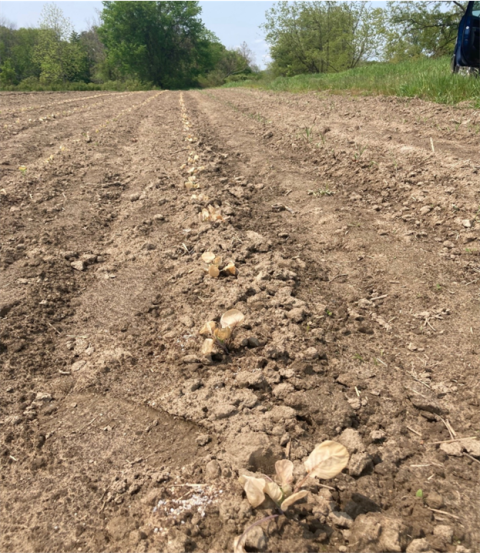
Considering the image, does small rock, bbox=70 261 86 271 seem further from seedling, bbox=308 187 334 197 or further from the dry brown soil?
seedling, bbox=308 187 334 197

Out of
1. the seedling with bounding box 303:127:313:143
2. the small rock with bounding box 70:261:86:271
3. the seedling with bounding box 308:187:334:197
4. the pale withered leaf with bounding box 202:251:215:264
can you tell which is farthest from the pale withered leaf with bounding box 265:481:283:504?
the seedling with bounding box 303:127:313:143

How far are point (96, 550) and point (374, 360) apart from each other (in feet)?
4.93

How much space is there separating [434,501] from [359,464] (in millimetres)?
259

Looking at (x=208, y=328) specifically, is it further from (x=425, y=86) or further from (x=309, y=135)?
(x=425, y=86)

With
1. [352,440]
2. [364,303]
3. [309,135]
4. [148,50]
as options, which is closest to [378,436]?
[352,440]

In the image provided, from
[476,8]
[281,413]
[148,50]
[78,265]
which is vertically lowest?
[281,413]

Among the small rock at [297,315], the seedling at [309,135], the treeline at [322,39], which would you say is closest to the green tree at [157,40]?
the treeline at [322,39]

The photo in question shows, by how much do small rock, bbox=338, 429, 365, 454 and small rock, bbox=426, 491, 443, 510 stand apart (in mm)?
262

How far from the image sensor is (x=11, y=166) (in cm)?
548

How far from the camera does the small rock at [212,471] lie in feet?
4.30

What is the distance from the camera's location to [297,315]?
6.98 ft

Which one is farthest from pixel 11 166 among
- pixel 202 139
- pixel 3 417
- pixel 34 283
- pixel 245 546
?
pixel 245 546

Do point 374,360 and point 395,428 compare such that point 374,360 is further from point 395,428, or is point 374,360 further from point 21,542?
point 21,542

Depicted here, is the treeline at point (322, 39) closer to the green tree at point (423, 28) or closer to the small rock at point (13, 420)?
the green tree at point (423, 28)
